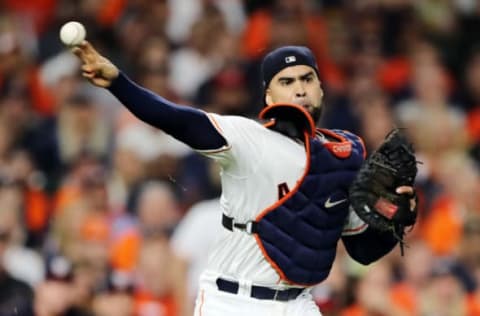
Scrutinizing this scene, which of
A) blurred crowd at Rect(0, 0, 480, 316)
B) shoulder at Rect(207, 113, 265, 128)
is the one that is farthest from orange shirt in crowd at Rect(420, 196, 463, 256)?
shoulder at Rect(207, 113, 265, 128)

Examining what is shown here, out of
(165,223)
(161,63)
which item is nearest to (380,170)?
(165,223)

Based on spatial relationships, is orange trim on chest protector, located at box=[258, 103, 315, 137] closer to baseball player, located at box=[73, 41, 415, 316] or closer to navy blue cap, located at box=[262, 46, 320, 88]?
baseball player, located at box=[73, 41, 415, 316]

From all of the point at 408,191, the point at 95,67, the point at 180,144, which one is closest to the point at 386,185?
the point at 408,191

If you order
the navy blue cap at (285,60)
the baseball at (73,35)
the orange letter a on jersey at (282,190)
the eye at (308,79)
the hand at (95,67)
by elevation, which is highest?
the baseball at (73,35)

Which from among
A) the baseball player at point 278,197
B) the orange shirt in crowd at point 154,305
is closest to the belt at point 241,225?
the baseball player at point 278,197

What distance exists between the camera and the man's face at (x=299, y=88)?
6336 millimetres

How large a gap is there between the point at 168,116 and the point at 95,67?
0.38 meters

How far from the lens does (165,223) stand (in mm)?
10773

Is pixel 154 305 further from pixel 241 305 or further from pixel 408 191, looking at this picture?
pixel 408 191

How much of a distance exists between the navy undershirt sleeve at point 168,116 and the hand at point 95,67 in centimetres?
4

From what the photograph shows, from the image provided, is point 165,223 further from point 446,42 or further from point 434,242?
point 446,42

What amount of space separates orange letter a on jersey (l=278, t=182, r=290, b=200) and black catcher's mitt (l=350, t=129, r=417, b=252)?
11.2 inches

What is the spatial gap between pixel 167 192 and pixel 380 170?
4.86m

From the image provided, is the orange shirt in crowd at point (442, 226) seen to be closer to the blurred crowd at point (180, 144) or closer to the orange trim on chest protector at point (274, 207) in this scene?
the blurred crowd at point (180, 144)
